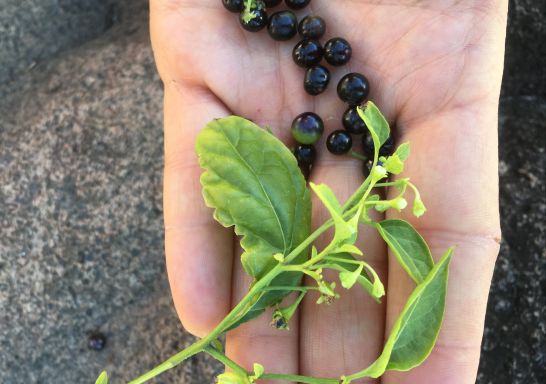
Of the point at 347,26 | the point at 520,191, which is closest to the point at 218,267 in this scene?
the point at 347,26

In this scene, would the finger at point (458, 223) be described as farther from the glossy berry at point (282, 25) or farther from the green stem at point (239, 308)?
the glossy berry at point (282, 25)

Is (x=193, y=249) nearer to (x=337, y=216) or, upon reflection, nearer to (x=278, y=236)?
(x=278, y=236)

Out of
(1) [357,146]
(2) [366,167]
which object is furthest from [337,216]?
(1) [357,146]

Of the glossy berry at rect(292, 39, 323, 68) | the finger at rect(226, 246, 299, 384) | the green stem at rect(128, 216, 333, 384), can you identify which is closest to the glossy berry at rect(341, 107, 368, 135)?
the glossy berry at rect(292, 39, 323, 68)

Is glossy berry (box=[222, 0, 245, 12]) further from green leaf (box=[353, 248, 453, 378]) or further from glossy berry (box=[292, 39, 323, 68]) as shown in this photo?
green leaf (box=[353, 248, 453, 378])

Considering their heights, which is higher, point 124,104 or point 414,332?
point 414,332

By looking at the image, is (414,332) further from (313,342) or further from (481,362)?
(481,362)
